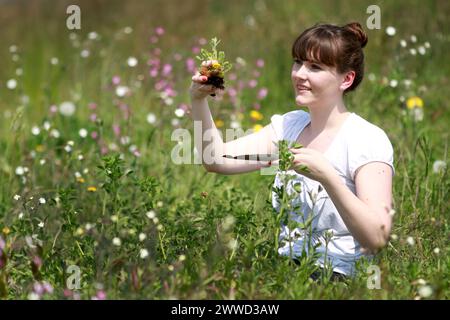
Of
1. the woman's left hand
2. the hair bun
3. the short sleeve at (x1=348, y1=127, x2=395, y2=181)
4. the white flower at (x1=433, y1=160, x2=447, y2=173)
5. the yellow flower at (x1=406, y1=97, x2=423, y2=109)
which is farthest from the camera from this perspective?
the yellow flower at (x1=406, y1=97, x2=423, y2=109)

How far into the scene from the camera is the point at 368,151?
8.89 feet

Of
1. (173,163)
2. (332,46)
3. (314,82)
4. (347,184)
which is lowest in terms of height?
(347,184)

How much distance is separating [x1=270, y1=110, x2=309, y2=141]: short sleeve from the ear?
0.26 m

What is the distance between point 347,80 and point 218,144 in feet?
1.81

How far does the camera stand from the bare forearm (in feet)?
8.27

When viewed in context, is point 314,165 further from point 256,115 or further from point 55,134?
point 256,115

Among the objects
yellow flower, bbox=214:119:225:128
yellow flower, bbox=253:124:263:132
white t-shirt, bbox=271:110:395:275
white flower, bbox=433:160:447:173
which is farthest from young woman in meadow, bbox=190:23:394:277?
yellow flower, bbox=214:119:225:128

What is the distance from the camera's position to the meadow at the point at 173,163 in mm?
2574

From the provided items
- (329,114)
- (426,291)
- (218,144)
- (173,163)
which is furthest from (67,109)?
(426,291)

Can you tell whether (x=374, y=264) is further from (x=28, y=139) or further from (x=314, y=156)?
(x=28, y=139)

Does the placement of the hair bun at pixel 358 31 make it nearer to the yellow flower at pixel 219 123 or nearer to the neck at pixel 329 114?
the neck at pixel 329 114

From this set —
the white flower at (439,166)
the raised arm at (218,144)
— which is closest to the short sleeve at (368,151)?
the raised arm at (218,144)

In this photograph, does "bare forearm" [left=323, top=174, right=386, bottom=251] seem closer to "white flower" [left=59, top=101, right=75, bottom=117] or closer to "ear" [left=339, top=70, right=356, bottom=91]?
"ear" [left=339, top=70, right=356, bottom=91]
